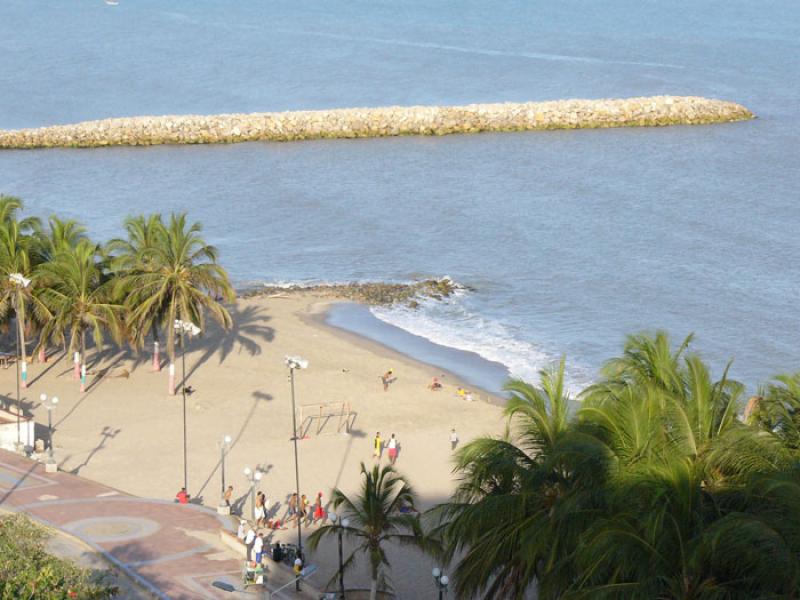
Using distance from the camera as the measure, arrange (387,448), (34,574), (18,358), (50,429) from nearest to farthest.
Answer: (34,574), (50,429), (387,448), (18,358)

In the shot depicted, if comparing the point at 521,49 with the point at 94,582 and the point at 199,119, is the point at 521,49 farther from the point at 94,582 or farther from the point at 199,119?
the point at 94,582

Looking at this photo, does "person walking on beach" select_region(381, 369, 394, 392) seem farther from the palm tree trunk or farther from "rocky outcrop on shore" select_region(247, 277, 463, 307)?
the palm tree trunk

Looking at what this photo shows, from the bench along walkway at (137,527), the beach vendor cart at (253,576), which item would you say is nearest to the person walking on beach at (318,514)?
the bench along walkway at (137,527)

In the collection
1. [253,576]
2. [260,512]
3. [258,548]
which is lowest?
[260,512]

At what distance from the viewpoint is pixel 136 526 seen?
109ft

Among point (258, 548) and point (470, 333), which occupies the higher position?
point (258, 548)

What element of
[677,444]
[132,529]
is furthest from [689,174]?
[677,444]

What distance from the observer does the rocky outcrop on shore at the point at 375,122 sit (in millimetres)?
104500

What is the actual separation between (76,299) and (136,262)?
8.23 ft

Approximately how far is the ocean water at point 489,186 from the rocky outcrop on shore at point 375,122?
2.21 m

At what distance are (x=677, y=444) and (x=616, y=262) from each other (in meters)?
47.9

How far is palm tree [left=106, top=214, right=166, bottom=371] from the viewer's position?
47.0 m

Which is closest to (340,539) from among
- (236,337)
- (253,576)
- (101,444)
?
(253,576)

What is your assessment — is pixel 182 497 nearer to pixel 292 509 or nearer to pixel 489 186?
pixel 292 509
